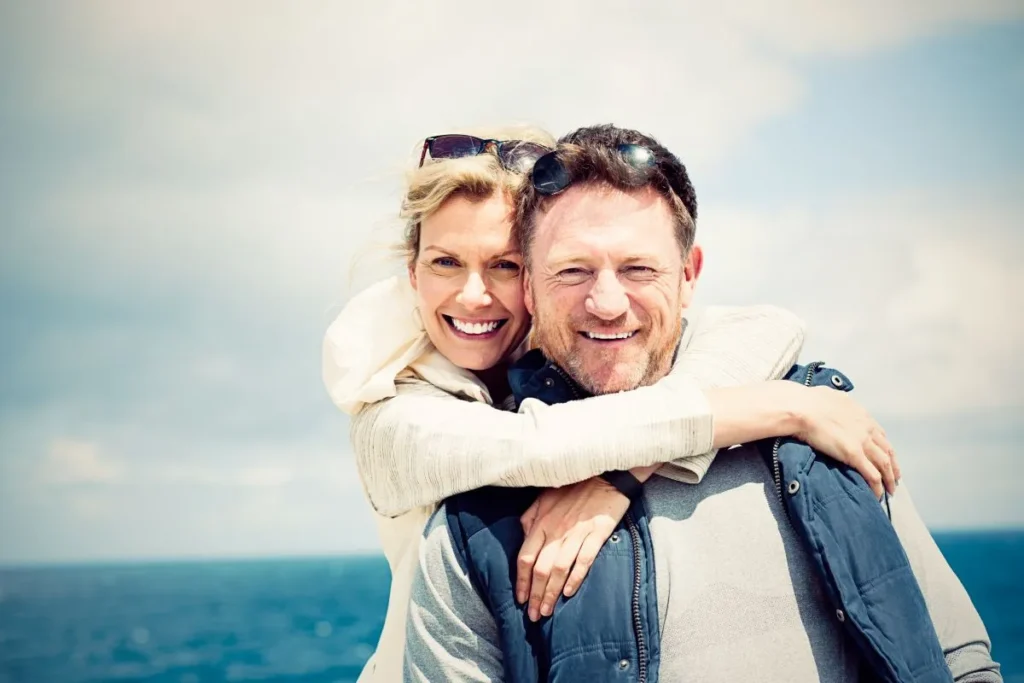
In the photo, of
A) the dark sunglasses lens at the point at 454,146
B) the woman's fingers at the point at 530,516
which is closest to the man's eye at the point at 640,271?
the woman's fingers at the point at 530,516

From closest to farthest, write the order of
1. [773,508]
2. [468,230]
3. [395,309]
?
[773,508] < [468,230] < [395,309]

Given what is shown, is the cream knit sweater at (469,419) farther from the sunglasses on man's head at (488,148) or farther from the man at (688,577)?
the sunglasses on man's head at (488,148)

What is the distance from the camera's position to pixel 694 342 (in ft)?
→ 10.2

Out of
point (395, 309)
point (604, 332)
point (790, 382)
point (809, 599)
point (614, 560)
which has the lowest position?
point (809, 599)

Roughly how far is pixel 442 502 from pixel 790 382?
3.72 ft

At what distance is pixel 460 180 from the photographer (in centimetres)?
339

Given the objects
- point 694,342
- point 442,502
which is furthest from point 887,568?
point 442,502

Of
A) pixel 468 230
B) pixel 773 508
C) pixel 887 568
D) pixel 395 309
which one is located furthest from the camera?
pixel 395 309

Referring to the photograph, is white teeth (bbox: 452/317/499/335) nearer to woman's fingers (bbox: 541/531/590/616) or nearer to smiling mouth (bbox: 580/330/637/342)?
smiling mouth (bbox: 580/330/637/342)

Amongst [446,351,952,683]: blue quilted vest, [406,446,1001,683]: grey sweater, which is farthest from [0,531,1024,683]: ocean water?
[446,351,952,683]: blue quilted vest

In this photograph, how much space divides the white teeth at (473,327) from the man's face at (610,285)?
47 centimetres

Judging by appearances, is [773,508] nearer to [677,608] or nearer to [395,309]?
[677,608]

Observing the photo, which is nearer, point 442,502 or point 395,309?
point 442,502

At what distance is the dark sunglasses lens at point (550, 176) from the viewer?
308cm
